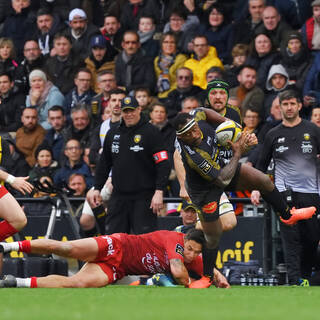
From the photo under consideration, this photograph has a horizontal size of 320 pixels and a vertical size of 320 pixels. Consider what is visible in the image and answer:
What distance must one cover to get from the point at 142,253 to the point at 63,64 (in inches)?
348

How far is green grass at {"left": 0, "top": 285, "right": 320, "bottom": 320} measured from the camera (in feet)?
22.6

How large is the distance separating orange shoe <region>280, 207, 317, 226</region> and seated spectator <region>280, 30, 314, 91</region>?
4080mm

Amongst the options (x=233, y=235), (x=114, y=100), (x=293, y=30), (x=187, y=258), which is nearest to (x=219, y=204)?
(x=187, y=258)

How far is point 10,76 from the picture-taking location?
763 inches

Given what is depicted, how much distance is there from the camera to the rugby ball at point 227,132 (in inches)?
414

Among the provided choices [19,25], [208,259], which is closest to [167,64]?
[19,25]

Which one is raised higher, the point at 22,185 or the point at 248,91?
the point at 248,91

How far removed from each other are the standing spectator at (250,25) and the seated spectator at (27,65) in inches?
165

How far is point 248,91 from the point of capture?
1612cm

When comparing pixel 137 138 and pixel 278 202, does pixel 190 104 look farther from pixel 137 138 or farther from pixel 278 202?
pixel 278 202

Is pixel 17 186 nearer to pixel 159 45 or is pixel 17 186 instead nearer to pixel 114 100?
pixel 114 100

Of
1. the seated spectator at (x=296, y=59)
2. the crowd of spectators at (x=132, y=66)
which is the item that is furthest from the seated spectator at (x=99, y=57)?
the seated spectator at (x=296, y=59)

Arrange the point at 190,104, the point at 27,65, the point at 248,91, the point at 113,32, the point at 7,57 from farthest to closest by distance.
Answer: the point at 7,57, the point at 27,65, the point at 113,32, the point at 248,91, the point at 190,104

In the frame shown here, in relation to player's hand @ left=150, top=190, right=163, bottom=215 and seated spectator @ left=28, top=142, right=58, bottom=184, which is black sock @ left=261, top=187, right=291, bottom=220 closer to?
player's hand @ left=150, top=190, right=163, bottom=215
